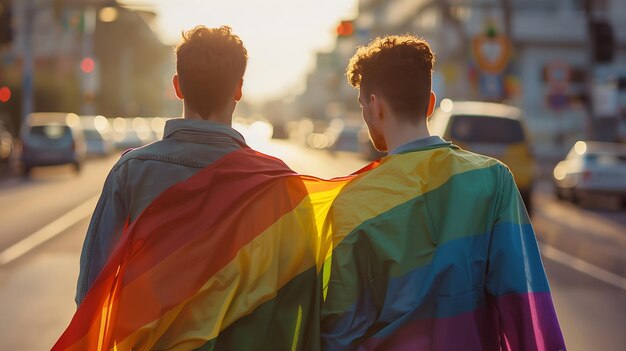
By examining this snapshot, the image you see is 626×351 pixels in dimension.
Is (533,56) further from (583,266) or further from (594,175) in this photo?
(583,266)

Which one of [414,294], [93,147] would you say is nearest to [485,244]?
[414,294]

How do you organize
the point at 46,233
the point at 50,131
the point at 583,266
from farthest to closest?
1. the point at 50,131
2. the point at 46,233
3. the point at 583,266

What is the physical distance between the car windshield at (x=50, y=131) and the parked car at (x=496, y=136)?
657 inches

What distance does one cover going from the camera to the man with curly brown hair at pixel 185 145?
11.0 ft

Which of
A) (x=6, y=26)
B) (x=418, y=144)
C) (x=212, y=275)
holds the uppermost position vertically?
(x=418, y=144)

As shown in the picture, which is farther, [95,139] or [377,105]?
[95,139]

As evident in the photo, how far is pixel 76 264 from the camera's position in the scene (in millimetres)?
12406

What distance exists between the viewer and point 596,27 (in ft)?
73.3

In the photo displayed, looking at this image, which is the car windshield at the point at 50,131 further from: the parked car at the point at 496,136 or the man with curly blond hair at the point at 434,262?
the man with curly blond hair at the point at 434,262

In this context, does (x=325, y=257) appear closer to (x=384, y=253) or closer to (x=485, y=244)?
(x=384, y=253)

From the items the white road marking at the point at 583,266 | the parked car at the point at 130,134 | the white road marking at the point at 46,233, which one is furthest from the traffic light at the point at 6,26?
the parked car at the point at 130,134

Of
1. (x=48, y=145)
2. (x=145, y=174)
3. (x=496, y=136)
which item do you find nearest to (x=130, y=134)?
(x=48, y=145)

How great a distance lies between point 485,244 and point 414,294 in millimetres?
259

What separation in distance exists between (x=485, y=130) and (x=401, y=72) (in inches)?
590
